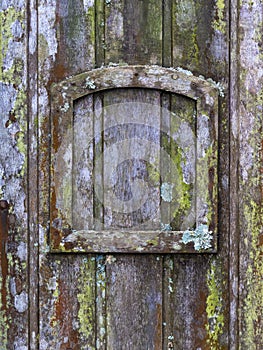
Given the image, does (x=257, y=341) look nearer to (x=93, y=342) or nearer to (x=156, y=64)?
(x=93, y=342)

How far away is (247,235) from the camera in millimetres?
1801

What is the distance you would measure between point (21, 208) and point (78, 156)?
0.24 metres

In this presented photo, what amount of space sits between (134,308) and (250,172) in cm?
56

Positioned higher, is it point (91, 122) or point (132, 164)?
point (91, 122)

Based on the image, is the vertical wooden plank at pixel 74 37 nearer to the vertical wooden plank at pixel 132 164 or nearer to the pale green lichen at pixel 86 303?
the vertical wooden plank at pixel 132 164

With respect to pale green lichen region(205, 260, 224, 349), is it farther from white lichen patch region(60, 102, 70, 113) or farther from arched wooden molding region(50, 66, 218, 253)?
white lichen patch region(60, 102, 70, 113)

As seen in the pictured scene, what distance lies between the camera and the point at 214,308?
180 centimetres

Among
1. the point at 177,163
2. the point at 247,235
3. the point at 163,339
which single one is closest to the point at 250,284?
the point at 247,235

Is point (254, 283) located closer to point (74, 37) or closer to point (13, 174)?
point (13, 174)

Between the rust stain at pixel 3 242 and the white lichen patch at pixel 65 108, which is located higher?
the white lichen patch at pixel 65 108

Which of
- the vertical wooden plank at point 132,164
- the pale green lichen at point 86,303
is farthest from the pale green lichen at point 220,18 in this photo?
the pale green lichen at point 86,303

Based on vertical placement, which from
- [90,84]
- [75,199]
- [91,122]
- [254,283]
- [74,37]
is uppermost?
[74,37]

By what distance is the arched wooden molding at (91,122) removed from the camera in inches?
69.0

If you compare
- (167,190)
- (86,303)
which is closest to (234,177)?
(167,190)
